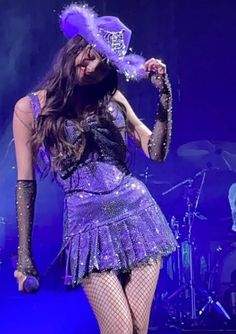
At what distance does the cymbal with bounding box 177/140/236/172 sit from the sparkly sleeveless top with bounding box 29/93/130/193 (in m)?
2.90

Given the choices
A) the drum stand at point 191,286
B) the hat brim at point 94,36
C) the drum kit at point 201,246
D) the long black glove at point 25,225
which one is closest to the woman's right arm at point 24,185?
the long black glove at point 25,225

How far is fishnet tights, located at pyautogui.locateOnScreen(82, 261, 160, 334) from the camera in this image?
1823 millimetres

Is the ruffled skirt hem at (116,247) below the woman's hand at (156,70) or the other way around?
below

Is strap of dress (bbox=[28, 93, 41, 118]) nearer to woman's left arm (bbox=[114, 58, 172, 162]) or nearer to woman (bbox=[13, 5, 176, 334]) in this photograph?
woman (bbox=[13, 5, 176, 334])

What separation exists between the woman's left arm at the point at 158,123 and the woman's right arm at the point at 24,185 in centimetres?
31

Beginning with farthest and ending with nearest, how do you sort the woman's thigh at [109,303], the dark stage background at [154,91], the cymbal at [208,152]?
the cymbal at [208,152]
the dark stage background at [154,91]
the woman's thigh at [109,303]

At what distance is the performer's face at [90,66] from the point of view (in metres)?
1.94

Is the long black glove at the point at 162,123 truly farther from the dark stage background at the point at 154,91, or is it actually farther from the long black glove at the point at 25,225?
the dark stage background at the point at 154,91

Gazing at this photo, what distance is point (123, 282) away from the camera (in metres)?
1.93

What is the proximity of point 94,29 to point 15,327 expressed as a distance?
307cm

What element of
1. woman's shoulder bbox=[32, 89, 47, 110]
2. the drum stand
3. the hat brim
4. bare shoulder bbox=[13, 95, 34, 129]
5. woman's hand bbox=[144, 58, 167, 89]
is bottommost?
the drum stand

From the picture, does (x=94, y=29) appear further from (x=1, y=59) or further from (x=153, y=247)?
(x=1, y=59)

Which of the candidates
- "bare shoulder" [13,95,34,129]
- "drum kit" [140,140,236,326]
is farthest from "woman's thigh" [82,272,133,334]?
"drum kit" [140,140,236,326]

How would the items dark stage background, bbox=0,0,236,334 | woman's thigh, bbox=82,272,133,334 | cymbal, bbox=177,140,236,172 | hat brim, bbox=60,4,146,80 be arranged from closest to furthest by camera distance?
woman's thigh, bbox=82,272,133,334
hat brim, bbox=60,4,146,80
dark stage background, bbox=0,0,236,334
cymbal, bbox=177,140,236,172
